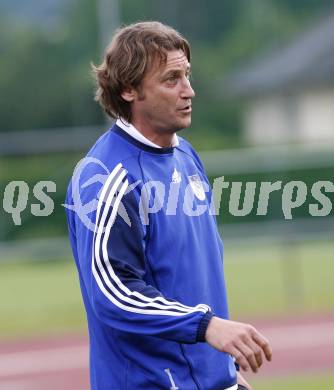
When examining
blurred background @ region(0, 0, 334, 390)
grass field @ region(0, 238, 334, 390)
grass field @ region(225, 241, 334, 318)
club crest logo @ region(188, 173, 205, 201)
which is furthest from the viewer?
grass field @ region(225, 241, 334, 318)

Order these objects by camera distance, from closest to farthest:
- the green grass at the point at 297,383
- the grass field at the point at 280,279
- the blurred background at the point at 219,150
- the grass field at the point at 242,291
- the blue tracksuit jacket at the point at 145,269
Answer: the blue tracksuit jacket at the point at 145,269
the green grass at the point at 297,383
the blurred background at the point at 219,150
the grass field at the point at 242,291
the grass field at the point at 280,279

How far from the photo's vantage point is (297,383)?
28.8ft

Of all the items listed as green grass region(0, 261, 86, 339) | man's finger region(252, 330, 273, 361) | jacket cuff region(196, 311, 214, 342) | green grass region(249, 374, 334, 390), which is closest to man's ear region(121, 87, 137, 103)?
jacket cuff region(196, 311, 214, 342)

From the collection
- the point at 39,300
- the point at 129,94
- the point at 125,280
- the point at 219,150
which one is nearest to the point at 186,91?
the point at 129,94

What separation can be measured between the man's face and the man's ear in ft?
0.06

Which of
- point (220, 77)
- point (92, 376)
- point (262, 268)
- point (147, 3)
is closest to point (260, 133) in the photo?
point (220, 77)

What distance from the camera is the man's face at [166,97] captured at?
411 cm

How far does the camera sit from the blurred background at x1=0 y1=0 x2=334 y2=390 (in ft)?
39.5

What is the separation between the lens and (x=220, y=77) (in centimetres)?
2547

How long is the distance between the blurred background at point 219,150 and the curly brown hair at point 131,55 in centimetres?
483

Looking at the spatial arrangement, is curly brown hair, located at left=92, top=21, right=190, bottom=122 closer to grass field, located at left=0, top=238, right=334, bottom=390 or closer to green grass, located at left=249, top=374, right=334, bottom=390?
green grass, located at left=249, top=374, right=334, bottom=390

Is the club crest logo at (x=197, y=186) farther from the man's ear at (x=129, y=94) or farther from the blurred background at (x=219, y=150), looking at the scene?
the blurred background at (x=219, y=150)

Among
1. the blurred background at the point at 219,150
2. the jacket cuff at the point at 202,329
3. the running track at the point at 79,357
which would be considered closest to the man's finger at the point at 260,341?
the jacket cuff at the point at 202,329

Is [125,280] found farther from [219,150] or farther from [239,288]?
[219,150]
